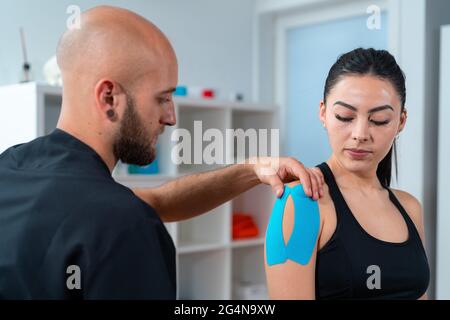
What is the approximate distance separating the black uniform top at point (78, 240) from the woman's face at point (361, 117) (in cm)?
50

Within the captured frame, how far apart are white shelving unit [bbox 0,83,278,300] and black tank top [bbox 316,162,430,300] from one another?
50.1 inches

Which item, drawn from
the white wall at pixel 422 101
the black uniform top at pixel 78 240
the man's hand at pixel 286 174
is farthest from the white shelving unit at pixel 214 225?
the black uniform top at pixel 78 240

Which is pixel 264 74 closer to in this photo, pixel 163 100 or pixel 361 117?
pixel 361 117

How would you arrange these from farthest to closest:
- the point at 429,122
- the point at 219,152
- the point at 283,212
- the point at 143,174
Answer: the point at 219,152
the point at 143,174
the point at 429,122
the point at 283,212

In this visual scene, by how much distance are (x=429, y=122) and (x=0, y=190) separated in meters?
1.71

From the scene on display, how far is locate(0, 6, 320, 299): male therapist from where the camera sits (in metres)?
0.73

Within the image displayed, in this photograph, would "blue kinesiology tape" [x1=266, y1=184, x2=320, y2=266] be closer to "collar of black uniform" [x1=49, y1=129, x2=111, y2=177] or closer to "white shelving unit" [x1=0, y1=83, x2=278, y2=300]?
"collar of black uniform" [x1=49, y1=129, x2=111, y2=177]

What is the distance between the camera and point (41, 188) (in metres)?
0.77

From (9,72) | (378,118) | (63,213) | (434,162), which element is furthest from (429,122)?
(63,213)

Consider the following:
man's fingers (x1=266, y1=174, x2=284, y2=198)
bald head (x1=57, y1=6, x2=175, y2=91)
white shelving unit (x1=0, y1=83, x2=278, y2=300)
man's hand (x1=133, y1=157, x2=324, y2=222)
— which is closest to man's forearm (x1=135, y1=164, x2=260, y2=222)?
man's hand (x1=133, y1=157, x2=324, y2=222)

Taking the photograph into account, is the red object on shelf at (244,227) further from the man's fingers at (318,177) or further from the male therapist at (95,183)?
the male therapist at (95,183)

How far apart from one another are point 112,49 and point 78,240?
12.3 inches

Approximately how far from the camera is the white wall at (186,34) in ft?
7.21
